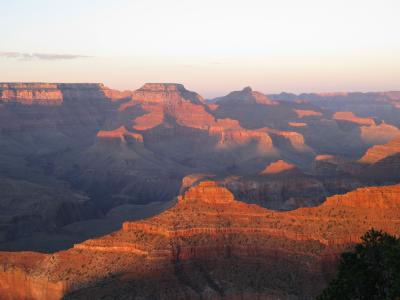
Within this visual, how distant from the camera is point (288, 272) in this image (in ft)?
164

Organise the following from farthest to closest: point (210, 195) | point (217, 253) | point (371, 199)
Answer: point (210, 195) < point (371, 199) < point (217, 253)

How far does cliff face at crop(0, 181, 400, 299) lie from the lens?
49562 mm

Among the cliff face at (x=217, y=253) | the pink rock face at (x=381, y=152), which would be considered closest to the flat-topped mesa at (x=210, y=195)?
the cliff face at (x=217, y=253)

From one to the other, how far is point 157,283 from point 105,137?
147 m

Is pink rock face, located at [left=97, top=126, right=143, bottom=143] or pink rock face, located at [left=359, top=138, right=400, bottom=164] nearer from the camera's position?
pink rock face, located at [left=359, top=138, right=400, bottom=164]

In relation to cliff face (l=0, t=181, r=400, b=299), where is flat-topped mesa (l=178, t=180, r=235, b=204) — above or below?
above

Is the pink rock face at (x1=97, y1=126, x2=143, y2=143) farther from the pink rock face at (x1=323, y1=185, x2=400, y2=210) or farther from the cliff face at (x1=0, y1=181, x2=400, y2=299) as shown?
the pink rock face at (x1=323, y1=185, x2=400, y2=210)

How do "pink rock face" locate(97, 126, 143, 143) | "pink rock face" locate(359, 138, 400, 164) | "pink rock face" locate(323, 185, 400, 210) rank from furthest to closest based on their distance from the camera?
"pink rock face" locate(97, 126, 143, 143), "pink rock face" locate(359, 138, 400, 164), "pink rock face" locate(323, 185, 400, 210)

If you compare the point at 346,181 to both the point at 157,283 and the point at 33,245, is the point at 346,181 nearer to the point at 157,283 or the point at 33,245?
the point at 33,245

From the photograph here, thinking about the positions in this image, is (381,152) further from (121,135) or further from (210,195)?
(121,135)

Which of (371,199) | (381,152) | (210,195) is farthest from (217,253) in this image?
(381,152)

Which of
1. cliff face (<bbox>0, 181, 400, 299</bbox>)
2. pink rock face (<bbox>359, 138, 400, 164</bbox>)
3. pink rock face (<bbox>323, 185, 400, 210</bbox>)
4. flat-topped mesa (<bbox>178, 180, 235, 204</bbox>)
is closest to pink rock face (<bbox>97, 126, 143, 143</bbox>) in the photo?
pink rock face (<bbox>359, 138, 400, 164</bbox>)

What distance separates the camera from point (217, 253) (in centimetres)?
5306

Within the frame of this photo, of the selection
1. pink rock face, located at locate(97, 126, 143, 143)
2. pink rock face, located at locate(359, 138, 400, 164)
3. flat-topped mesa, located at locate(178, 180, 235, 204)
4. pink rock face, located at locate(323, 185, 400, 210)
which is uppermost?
pink rock face, located at locate(323, 185, 400, 210)
